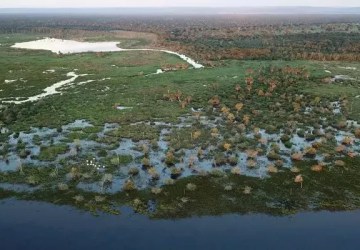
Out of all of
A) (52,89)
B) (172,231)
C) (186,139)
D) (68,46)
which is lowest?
(172,231)

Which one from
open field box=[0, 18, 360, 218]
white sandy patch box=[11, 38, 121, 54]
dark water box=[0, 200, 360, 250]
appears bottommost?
dark water box=[0, 200, 360, 250]

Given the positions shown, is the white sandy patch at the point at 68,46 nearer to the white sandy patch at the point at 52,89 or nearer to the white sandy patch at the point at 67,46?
the white sandy patch at the point at 67,46

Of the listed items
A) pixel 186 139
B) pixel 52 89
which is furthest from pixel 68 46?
pixel 186 139

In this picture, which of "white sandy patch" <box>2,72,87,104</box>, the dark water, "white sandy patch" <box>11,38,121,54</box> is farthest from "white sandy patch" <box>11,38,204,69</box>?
the dark water

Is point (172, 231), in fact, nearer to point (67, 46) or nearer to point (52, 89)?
point (52, 89)

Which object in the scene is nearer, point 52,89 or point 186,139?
point 186,139

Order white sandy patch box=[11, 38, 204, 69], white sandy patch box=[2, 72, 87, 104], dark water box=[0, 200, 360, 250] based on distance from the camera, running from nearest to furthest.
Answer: dark water box=[0, 200, 360, 250] → white sandy patch box=[2, 72, 87, 104] → white sandy patch box=[11, 38, 204, 69]

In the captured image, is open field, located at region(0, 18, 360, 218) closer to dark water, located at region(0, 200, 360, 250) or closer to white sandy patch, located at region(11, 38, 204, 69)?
dark water, located at region(0, 200, 360, 250)

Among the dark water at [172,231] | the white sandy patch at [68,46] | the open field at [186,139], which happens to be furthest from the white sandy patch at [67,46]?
the dark water at [172,231]

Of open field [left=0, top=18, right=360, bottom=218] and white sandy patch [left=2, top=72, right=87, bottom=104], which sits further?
white sandy patch [left=2, top=72, right=87, bottom=104]

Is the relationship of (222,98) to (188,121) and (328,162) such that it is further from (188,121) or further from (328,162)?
(328,162)
